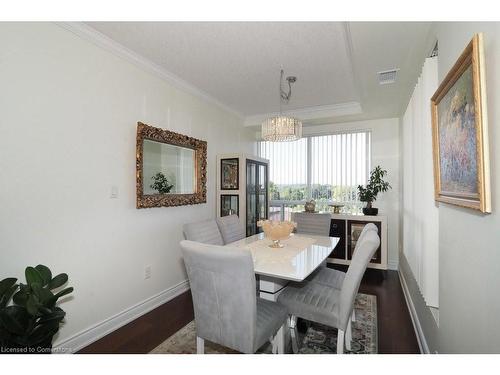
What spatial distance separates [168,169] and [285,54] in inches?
66.0

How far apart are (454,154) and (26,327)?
2.35 metres

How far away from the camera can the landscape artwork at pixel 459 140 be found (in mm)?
1010

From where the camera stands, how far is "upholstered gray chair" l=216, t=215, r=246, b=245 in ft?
8.99

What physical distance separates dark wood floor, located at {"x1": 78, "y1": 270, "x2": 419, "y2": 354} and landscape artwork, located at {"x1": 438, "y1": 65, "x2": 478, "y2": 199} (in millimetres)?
1455

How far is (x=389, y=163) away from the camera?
4180 mm

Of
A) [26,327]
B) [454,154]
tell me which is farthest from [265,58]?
[26,327]

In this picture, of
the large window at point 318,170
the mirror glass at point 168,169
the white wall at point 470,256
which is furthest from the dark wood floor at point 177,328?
the large window at point 318,170

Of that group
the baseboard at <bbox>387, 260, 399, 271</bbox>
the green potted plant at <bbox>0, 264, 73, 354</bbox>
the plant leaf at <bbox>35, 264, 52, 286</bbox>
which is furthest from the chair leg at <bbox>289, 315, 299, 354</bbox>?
the baseboard at <bbox>387, 260, 399, 271</bbox>

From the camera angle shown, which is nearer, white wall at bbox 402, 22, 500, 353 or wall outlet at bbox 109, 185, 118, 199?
white wall at bbox 402, 22, 500, 353

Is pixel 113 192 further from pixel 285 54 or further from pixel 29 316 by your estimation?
pixel 285 54

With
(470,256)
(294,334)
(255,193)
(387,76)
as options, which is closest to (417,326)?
(294,334)

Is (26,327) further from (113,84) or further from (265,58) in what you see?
(265,58)

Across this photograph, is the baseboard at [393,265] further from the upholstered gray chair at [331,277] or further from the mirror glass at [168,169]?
the mirror glass at [168,169]

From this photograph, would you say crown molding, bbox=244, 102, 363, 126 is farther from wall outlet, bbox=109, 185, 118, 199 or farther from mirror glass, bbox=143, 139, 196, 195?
wall outlet, bbox=109, 185, 118, 199
